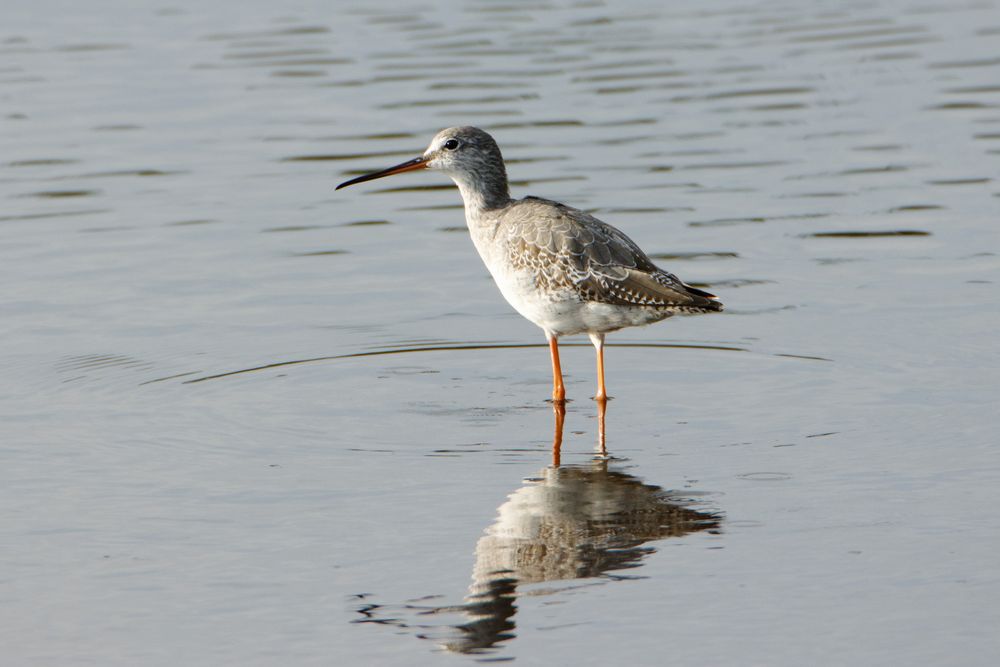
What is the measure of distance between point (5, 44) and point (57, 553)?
18.3 m

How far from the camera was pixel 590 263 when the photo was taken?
36.5 ft

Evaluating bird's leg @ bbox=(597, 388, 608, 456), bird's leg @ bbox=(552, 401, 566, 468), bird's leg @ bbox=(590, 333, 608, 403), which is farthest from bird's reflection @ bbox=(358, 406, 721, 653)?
bird's leg @ bbox=(590, 333, 608, 403)

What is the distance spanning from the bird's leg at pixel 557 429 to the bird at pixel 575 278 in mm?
36

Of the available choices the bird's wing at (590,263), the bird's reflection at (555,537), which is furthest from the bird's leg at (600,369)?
the bird's reflection at (555,537)

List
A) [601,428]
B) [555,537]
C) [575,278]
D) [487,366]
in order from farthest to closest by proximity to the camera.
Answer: [487,366] < [575,278] < [601,428] < [555,537]

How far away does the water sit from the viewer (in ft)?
24.8

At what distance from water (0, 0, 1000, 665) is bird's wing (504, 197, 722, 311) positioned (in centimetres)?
72

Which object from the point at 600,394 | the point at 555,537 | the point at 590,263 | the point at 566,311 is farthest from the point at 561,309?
the point at 555,537

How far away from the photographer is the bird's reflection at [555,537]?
7406 millimetres

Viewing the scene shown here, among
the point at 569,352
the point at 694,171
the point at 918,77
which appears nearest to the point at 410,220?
the point at 694,171

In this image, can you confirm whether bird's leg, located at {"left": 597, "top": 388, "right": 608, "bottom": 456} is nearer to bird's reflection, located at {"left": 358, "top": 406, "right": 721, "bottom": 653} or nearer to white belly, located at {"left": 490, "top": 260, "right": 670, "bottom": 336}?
bird's reflection, located at {"left": 358, "top": 406, "right": 721, "bottom": 653}

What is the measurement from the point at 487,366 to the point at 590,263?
138cm

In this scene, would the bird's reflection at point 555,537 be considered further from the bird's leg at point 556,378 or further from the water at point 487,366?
the bird's leg at point 556,378

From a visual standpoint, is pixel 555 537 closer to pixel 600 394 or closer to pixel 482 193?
pixel 600 394
